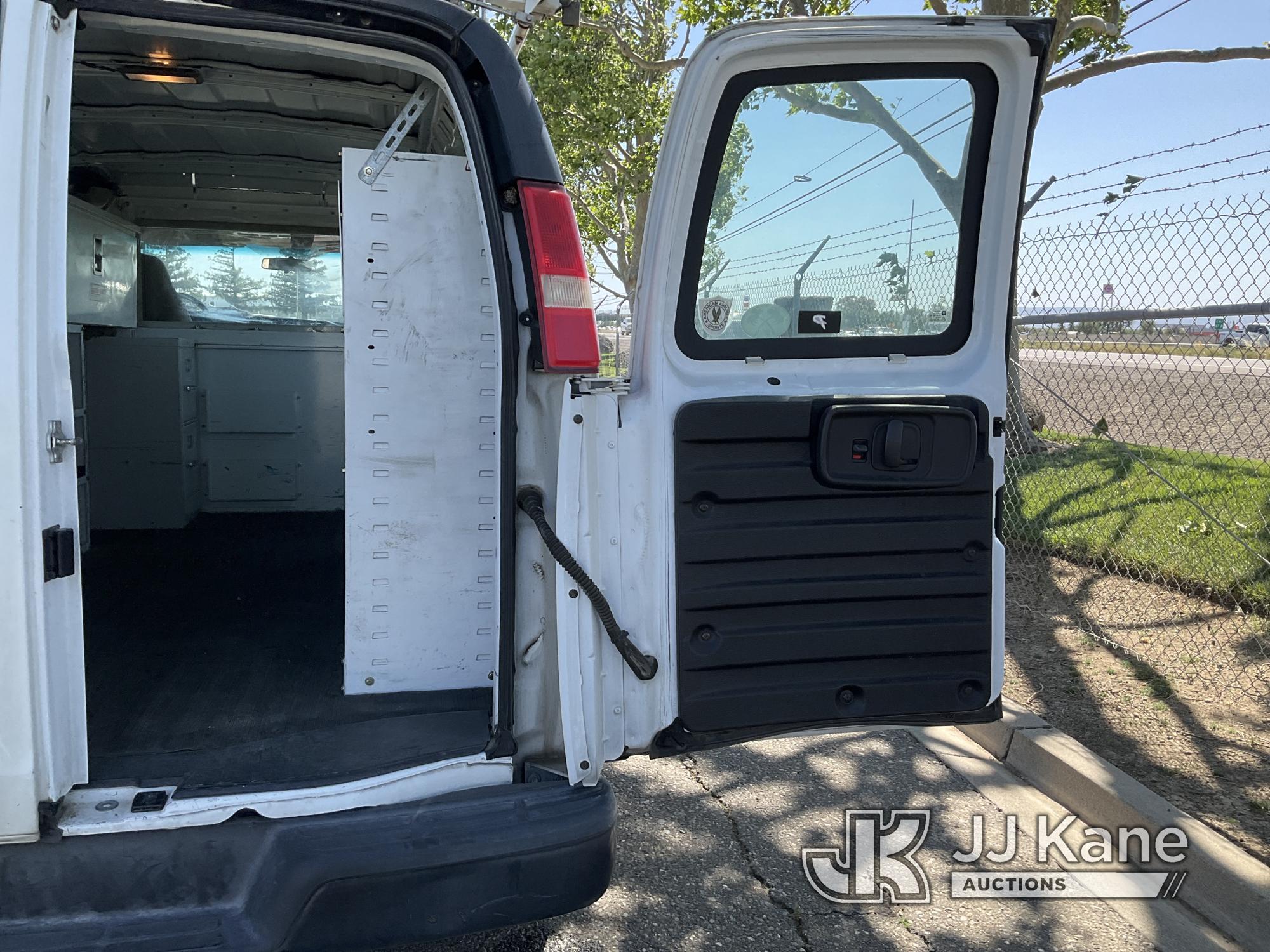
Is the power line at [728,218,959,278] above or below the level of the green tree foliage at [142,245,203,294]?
below

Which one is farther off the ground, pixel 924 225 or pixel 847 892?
pixel 924 225

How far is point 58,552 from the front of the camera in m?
1.93

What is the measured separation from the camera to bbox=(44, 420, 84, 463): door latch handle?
1.89 m

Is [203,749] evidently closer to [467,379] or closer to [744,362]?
[467,379]

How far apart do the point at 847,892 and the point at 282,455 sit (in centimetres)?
486

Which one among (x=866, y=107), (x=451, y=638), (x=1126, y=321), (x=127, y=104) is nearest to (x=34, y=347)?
(x=451, y=638)

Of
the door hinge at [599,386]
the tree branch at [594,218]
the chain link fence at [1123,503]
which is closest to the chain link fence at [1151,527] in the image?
the chain link fence at [1123,503]

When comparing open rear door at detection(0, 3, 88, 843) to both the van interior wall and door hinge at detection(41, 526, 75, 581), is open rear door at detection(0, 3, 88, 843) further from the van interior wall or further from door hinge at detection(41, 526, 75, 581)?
the van interior wall

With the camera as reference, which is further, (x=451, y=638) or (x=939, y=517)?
(x=451, y=638)

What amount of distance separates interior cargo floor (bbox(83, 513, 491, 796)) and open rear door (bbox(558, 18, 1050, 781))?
0.60 m

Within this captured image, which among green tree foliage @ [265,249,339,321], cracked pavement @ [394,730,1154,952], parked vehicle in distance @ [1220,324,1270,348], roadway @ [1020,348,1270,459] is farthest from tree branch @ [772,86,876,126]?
green tree foliage @ [265,249,339,321]

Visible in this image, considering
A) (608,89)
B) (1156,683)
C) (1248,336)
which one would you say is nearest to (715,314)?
(1156,683)

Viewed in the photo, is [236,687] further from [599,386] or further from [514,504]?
[599,386]

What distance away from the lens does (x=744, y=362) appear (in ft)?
7.46
